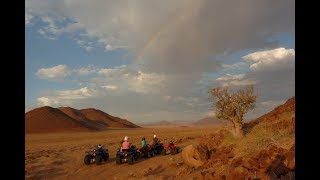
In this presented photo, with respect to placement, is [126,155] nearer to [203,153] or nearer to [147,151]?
[147,151]

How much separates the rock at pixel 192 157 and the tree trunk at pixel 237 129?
3.21m

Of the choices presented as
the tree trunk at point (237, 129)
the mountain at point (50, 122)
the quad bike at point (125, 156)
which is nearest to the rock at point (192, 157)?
the tree trunk at point (237, 129)

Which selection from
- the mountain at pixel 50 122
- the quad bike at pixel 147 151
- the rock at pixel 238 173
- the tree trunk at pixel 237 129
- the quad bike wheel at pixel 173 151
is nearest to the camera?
the rock at pixel 238 173

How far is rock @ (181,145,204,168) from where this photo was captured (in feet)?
62.8

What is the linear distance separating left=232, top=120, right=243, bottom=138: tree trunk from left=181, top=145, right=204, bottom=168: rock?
3.21 meters

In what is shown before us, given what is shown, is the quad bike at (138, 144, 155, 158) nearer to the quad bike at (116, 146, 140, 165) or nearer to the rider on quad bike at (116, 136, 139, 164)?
the rider on quad bike at (116, 136, 139, 164)

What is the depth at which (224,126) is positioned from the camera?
24.2 meters

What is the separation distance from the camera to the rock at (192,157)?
19.1m

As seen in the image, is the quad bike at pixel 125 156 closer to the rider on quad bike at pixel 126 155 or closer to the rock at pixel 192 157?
the rider on quad bike at pixel 126 155

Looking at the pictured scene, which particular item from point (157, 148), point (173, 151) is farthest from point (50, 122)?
point (173, 151)
